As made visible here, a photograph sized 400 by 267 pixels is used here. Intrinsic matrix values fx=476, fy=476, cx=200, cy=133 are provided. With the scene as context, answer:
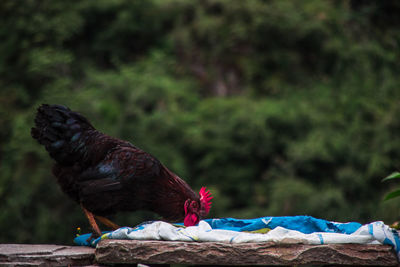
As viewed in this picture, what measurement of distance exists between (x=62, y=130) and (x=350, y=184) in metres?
6.59

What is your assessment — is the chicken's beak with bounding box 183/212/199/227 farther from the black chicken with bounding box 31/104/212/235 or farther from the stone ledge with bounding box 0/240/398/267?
the stone ledge with bounding box 0/240/398/267

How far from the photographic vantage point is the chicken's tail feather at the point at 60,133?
3.68 meters

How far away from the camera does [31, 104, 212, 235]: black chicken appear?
140 inches

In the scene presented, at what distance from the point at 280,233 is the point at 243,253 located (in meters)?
0.28

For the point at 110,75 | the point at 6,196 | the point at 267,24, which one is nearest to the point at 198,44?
the point at 267,24

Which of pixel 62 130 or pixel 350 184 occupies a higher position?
pixel 350 184

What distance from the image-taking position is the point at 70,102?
802 cm

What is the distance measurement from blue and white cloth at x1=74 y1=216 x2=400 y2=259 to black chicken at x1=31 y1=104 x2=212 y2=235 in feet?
1.09

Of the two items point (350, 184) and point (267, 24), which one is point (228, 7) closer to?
point (267, 24)

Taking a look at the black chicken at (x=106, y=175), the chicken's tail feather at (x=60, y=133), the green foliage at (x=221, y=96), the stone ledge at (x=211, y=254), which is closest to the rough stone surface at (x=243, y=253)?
the stone ledge at (x=211, y=254)

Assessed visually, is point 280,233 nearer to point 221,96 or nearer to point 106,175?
point 106,175

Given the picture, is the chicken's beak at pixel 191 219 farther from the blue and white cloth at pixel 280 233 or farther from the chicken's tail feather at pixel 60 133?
the chicken's tail feather at pixel 60 133

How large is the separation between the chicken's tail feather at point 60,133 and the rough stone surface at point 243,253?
97 centimetres

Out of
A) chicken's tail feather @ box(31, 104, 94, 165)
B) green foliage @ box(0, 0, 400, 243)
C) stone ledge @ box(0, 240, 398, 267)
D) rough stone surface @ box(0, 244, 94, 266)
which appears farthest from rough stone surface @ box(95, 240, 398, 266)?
green foliage @ box(0, 0, 400, 243)
